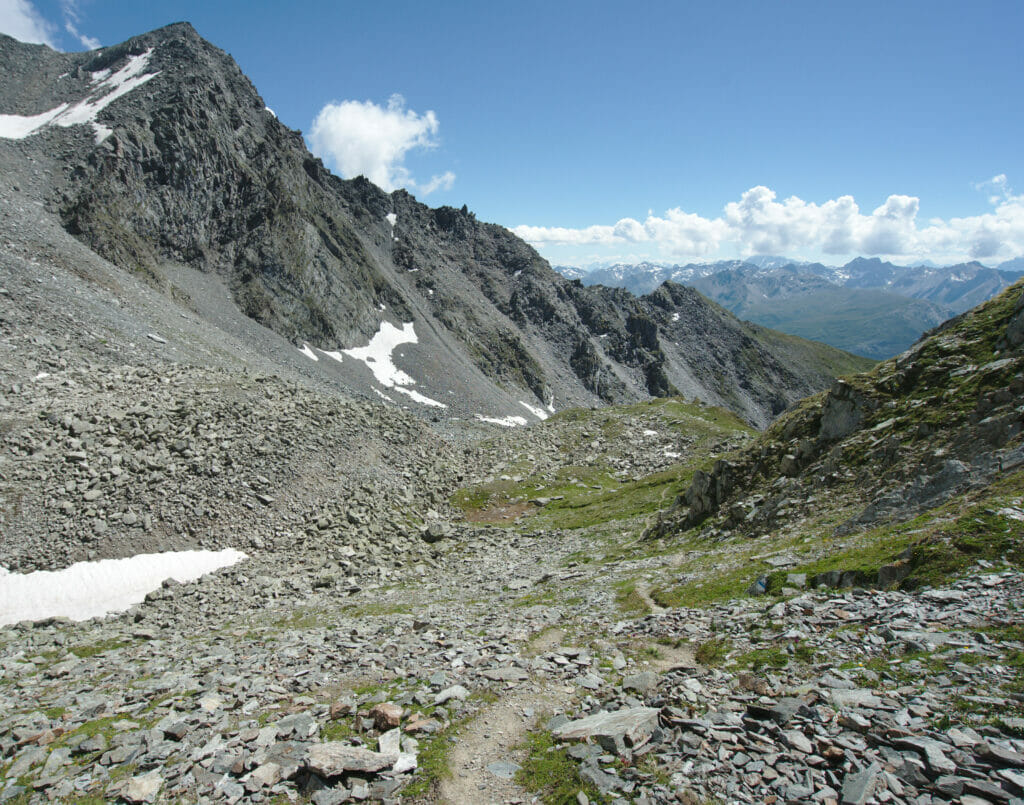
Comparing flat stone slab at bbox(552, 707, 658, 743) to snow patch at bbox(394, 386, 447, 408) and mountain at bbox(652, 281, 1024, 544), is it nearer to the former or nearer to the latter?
mountain at bbox(652, 281, 1024, 544)

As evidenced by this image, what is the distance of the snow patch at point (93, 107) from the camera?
98.8 m

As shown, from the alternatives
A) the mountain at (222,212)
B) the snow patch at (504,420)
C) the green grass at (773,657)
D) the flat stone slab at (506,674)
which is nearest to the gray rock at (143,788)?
the flat stone slab at (506,674)

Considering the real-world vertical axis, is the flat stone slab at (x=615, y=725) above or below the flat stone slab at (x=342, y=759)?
above

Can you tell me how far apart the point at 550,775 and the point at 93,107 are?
483 feet

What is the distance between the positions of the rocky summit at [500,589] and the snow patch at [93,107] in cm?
5183

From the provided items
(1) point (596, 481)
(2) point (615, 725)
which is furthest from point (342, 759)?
(1) point (596, 481)

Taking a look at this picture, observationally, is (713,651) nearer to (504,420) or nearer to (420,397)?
(420,397)

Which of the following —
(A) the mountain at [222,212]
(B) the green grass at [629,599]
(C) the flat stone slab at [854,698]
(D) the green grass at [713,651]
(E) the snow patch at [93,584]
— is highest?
(A) the mountain at [222,212]

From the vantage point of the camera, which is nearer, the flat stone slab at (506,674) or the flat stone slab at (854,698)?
the flat stone slab at (854,698)

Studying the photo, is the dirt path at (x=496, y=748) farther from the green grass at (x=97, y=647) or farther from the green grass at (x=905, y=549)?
the green grass at (x=97, y=647)

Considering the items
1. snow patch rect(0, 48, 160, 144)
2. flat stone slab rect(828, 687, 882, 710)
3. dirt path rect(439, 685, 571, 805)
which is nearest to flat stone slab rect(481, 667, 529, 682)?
dirt path rect(439, 685, 571, 805)

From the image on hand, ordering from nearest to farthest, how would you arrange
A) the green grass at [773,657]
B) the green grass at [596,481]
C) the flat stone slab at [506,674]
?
the green grass at [773,657] < the flat stone slab at [506,674] < the green grass at [596,481]

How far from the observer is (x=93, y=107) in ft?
353

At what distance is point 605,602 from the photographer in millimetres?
20719
